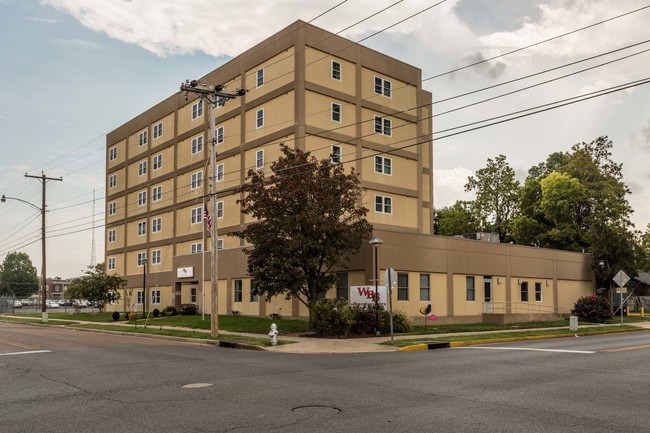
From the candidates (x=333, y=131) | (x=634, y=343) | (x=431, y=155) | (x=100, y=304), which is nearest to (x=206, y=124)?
(x=333, y=131)

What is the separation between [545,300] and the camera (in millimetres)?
43469

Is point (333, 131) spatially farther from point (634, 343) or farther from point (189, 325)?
point (634, 343)

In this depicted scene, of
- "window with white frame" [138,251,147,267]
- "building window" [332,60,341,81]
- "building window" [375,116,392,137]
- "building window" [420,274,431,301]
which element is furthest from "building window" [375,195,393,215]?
"window with white frame" [138,251,147,267]

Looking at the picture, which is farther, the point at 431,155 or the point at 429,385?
the point at 431,155

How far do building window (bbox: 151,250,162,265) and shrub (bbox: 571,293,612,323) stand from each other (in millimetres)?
38533

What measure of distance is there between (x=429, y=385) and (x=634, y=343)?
15.5 metres

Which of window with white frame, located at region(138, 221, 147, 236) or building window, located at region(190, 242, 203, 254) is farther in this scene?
window with white frame, located at region(138, 221, 147, 236)

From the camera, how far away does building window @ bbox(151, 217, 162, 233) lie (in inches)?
2391

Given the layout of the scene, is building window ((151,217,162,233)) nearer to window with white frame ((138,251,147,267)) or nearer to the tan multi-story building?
the tan multi-story building

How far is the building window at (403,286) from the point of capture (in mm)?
33312

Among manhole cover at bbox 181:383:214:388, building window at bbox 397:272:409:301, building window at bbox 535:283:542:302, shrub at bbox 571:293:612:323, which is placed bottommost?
shrub at bbox 571:293:612:323

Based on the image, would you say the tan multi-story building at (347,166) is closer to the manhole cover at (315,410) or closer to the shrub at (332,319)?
the shrub at (332,319)

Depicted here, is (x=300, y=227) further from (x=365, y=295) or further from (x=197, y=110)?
(x=197, y=110)

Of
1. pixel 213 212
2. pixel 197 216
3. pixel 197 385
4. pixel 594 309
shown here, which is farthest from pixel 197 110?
pixel 197 385
